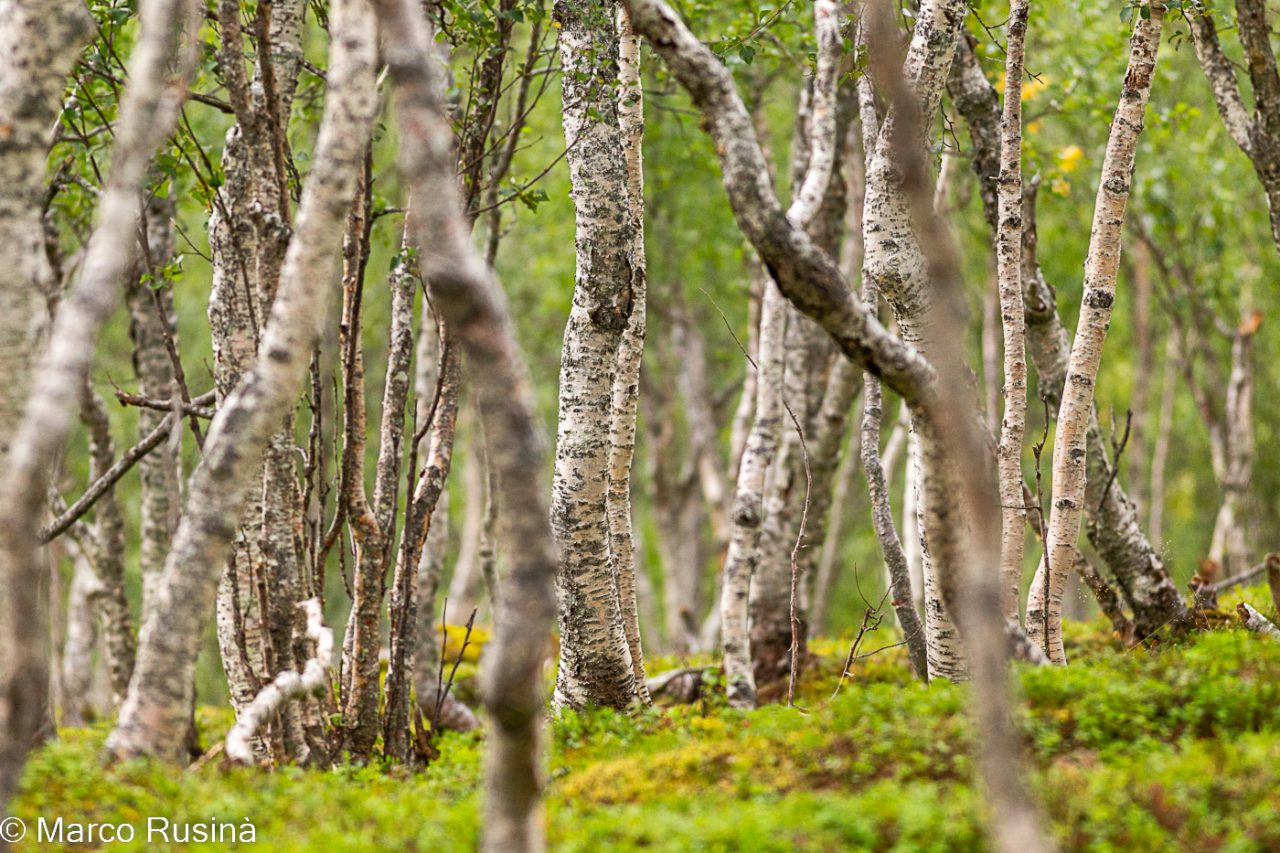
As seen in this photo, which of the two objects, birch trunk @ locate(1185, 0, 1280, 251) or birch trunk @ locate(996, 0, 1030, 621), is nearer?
birch trunk @ locate(996, 0, 1030, 621)

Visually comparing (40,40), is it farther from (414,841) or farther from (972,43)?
(972,43)

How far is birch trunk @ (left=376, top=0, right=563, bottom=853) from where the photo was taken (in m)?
4.19

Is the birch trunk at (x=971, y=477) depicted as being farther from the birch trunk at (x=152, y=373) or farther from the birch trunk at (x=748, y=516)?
the birch trunk at (x=152, y=373)

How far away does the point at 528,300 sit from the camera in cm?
2616

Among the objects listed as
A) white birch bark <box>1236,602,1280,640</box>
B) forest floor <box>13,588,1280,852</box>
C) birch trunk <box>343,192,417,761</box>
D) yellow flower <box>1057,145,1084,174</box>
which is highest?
yellow flower <box>1057,145,1084,174</box>

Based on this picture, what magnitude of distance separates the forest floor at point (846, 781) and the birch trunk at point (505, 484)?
692 mm

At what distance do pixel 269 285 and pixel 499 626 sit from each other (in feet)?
13.6

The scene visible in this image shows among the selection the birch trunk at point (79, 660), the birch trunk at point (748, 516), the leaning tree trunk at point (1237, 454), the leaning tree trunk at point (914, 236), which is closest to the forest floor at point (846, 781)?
the leaning tree trunk at point (914, 236)

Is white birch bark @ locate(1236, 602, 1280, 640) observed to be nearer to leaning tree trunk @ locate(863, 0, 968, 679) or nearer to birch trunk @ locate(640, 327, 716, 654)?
leaning tree trunk @ locate(863, 0, 968, 679)

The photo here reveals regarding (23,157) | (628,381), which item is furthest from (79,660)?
(23,157)

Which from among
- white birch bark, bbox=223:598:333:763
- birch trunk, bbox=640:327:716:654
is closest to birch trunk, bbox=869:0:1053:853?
white birch bark, bbox=223:598:333:763

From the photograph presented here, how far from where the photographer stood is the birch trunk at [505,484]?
165 inches

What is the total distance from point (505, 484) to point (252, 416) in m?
1.60

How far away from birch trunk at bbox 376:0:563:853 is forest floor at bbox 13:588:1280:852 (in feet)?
2.27
